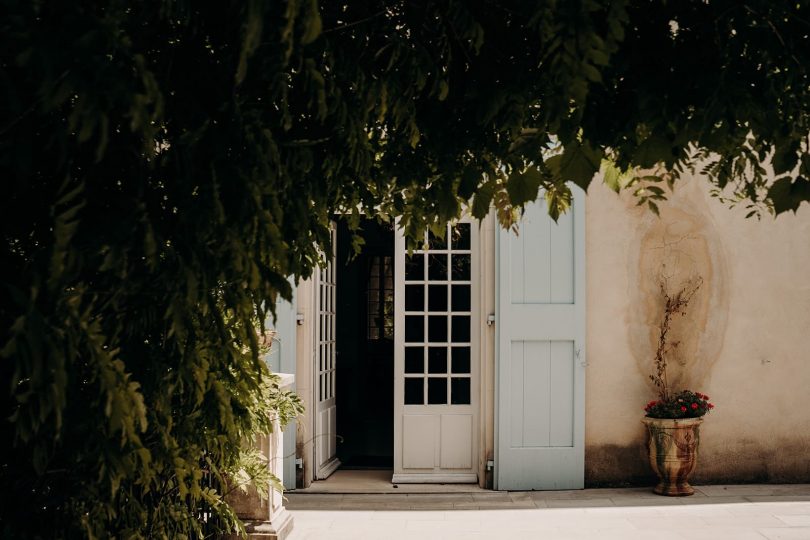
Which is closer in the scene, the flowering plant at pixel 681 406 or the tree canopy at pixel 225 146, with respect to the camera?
the tree canopy at pixel 225 146

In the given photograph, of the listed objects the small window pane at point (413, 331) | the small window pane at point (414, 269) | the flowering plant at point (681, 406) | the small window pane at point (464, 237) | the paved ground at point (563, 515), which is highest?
the small window pane at point (464, 237)

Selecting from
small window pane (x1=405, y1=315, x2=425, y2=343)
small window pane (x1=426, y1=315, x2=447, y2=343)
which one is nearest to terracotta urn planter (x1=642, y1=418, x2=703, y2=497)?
small window pane (x1=426, y1=315, x2=447, y2=343)

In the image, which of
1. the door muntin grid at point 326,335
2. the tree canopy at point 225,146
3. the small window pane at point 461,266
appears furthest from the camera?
the door muntin grid at point 326,335

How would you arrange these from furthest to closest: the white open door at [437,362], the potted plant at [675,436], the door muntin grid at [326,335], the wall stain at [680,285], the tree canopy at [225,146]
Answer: the door muntin grid at [326,335], the white open door at [437,362], the wall stain at [680,285], the potted plant at [675,436], the tree canopy at [225,146]

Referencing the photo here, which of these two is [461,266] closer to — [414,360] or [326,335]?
[414,360]

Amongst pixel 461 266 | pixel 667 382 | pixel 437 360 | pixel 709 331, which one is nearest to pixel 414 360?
pixel 437 360

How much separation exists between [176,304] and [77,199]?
336 millimetres

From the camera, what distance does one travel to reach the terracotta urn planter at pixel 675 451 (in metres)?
5.89

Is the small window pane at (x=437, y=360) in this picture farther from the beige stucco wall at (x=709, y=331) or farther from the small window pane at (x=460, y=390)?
the beige stucco wall at (x=709, y=331)

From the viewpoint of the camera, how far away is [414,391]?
21.4ft

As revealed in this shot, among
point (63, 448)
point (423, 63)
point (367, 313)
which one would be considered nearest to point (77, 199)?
point (63, 448)

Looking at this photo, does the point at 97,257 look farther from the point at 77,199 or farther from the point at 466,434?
the point at 466,434

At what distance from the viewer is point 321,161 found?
2113mm

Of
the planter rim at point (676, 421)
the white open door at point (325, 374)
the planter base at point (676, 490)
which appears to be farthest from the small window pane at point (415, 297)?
the planter base at point (676, 490)
